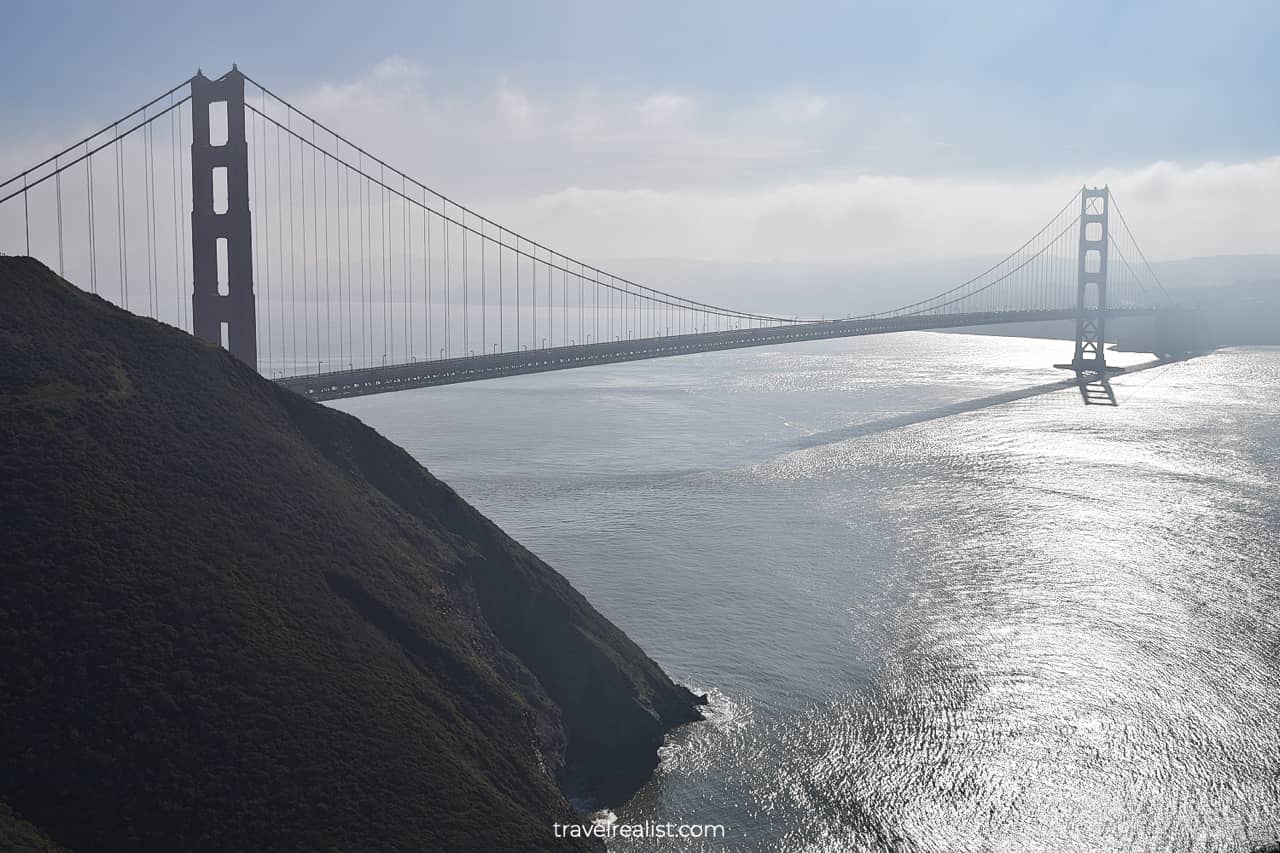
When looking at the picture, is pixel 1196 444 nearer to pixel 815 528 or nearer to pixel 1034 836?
pixel 815 528

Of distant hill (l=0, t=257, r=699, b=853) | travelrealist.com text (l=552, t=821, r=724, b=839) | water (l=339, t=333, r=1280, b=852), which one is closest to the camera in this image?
distant hill (l=0, t=257, r=699, b=853)

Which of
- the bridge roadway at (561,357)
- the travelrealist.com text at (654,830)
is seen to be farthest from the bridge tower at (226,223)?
the travelrealist.com text at (654,830)

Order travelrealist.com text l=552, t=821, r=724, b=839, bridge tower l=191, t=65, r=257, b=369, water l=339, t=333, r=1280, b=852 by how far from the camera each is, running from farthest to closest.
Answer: bridge tower l=191, t=65, r=257, b=369 → water l=339, t=333, r=1280, b=852 → travelrealist.com text l=552, t=821, r=724, b=839

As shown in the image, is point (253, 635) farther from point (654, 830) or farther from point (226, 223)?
point (226, 223)

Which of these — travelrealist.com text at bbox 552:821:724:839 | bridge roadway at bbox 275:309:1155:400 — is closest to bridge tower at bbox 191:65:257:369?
bridge roadway at bbox 275:309:1155:400

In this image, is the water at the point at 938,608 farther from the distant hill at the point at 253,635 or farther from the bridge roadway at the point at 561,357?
the bridge roadway at the point at 561,357

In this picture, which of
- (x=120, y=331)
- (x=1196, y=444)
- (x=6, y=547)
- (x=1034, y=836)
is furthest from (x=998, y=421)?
(x=6, y=547)

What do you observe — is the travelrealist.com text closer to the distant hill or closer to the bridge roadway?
the distant hill
